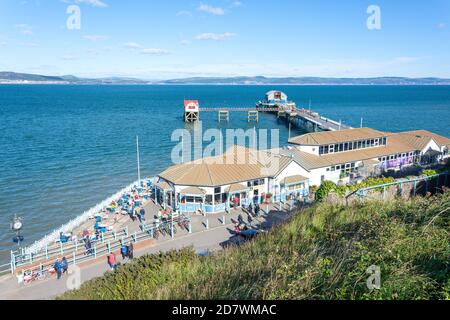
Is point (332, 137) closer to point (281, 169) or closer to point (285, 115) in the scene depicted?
point (281, 169)

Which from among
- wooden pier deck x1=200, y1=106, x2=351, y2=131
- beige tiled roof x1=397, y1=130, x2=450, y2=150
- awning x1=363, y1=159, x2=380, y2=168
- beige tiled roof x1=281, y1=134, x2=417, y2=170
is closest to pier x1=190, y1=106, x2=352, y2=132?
wooden pier deck x1=200, y1=106, x2=351, y2=131

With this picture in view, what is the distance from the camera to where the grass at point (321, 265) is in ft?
21.7

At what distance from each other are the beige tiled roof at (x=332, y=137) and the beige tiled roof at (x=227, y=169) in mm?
4233

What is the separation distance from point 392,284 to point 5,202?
33.4 meters

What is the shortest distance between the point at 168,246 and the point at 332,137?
20006 millimetres

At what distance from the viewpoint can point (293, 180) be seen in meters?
27.3

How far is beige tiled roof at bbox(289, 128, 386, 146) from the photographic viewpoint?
103 feet

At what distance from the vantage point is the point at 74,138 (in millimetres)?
64062

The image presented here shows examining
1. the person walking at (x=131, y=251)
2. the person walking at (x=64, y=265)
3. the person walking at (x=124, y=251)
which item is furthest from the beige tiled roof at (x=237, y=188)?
the person walking at (x=64, y=265)

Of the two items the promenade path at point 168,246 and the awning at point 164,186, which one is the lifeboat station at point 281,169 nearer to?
the awning at point 164,186

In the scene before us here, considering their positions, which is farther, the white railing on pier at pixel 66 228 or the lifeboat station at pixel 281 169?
the lifeboat station at pixel 281 169

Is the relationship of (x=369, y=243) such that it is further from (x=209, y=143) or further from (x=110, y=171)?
(x=209, y=143)
